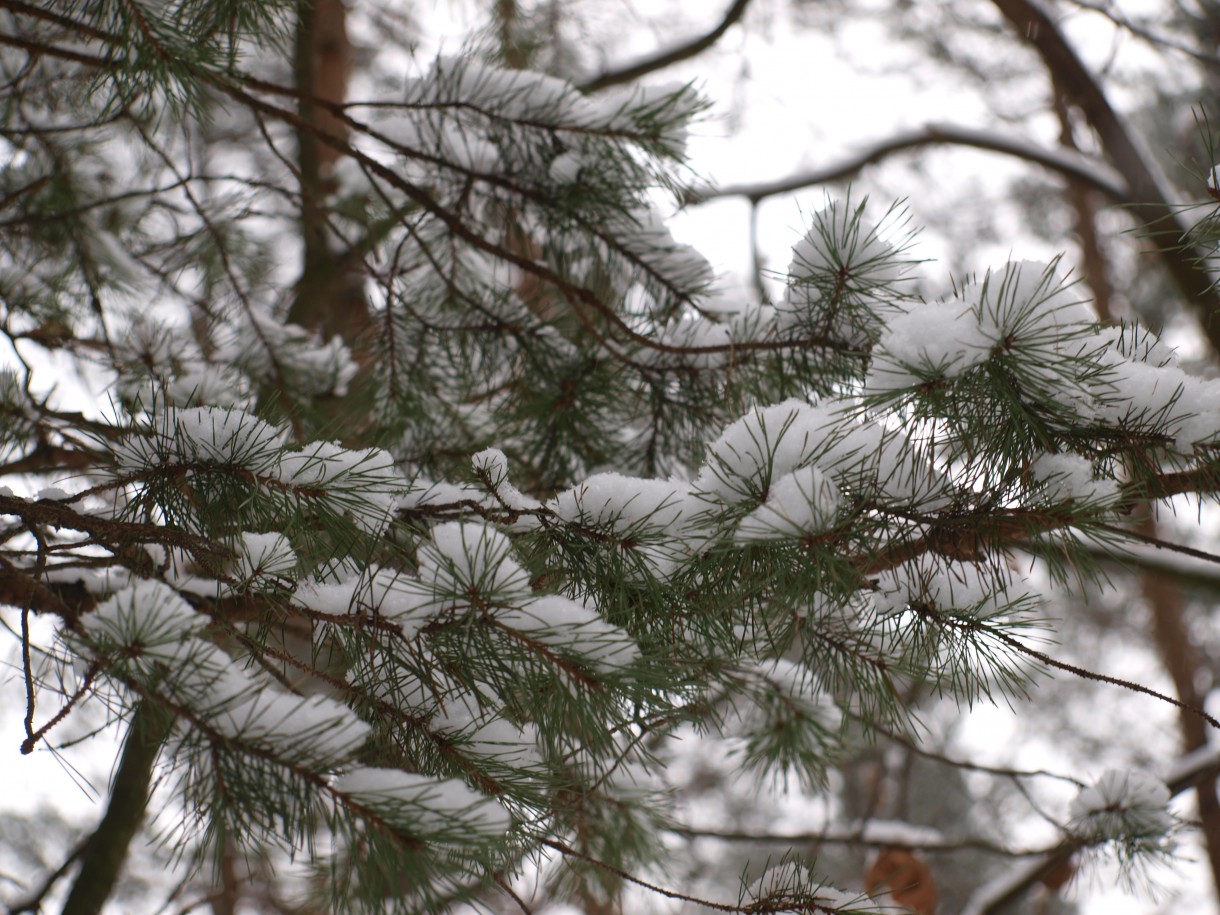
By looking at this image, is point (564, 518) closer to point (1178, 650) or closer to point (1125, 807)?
point (1125, 807)

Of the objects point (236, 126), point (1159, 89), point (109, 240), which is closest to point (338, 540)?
point (109, 240)

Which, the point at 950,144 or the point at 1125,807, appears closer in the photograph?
the point at 1125,807

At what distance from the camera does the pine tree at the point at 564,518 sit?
692 mm

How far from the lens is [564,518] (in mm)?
914

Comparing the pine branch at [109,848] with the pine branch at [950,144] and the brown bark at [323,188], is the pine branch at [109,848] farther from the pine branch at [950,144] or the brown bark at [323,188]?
the pine branch at [950,144]

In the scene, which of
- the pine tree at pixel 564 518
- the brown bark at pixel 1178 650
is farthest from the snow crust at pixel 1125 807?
the brown bark at pixel 1178 650

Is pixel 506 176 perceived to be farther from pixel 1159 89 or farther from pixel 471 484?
pixel 1159 89

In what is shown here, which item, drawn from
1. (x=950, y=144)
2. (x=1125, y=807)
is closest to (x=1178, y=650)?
(x=950, y=144)

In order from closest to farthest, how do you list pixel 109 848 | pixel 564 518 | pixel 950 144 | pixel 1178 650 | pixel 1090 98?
pixel 564 518
pixel 109 848
pixel 1090 98
pixel 950 144
pixel 1178 650

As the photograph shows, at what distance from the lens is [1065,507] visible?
751 mm

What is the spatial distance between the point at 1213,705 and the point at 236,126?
613 centimetres

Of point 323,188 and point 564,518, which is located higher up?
point 323,188

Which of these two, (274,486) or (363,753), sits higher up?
(274,486)

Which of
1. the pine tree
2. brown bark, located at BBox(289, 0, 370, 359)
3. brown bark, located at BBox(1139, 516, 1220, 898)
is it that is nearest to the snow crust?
the pine tree
